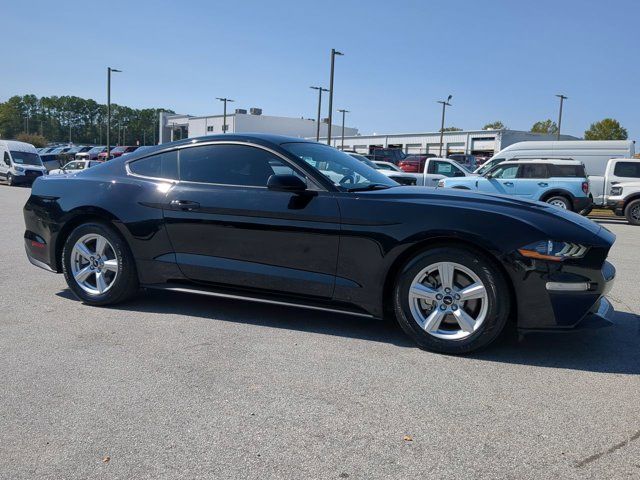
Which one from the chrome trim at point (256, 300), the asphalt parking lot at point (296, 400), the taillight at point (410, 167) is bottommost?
the asphalt parking lot at point (296, 400)

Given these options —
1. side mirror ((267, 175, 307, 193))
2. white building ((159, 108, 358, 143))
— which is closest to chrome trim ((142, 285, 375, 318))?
side mirror ((267, 175, 307, 193))

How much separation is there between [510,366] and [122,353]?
8.62 ft

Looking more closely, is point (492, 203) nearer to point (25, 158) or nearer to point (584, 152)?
point (584, 152)

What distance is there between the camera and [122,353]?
3959mm

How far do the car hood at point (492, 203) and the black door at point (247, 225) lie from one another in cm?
55

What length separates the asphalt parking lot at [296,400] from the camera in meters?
2.56

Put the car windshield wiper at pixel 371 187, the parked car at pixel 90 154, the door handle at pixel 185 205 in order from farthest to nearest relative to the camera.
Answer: the parked car at pixel 90 154, the door handle at pixel 185 205, the car windshield wiper at pixel 371 187

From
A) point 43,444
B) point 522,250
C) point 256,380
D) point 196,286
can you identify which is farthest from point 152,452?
point 522,250

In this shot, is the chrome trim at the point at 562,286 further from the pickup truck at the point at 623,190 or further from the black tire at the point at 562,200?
the pickup truck at the point at 623,190

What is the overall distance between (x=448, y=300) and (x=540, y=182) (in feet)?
43.3

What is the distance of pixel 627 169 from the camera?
1750cm

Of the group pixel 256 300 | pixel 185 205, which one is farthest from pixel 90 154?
pixel 256 300

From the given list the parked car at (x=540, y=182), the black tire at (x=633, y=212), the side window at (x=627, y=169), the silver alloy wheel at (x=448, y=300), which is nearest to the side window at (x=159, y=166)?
the silver alloy wheel at (x=448, y=300)

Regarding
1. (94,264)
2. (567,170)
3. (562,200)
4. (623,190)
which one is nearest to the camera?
(94,264)
